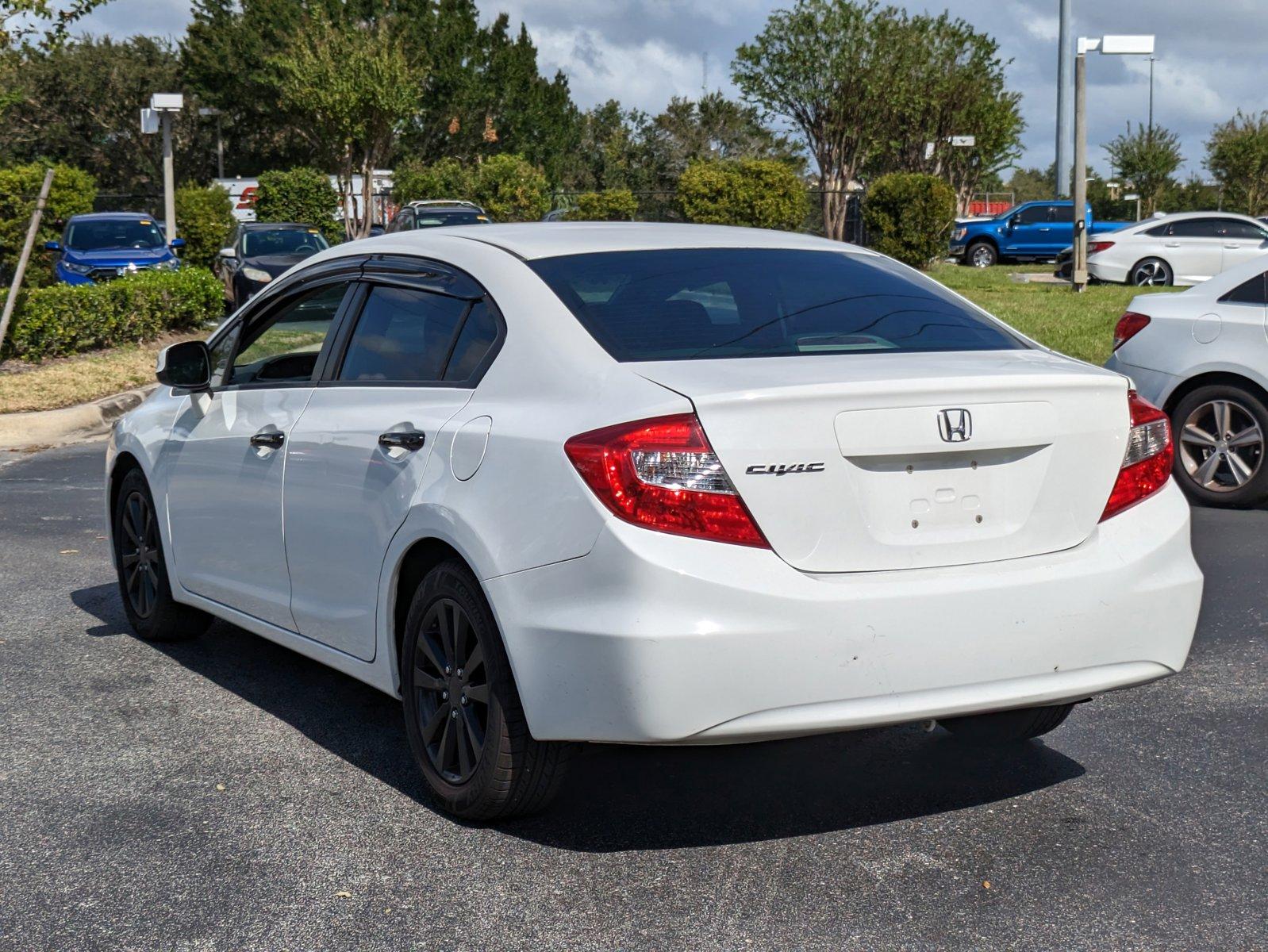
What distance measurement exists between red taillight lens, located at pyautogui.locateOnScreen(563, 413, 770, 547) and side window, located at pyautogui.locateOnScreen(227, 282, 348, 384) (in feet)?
5.99

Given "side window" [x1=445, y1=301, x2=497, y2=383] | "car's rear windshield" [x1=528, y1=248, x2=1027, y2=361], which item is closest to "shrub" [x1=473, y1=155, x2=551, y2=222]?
"car's rear windshield" [x1=528, y1=248, x2=1027, y2=361]

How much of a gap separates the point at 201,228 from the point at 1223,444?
936 inches

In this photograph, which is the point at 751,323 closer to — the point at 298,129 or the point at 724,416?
the point at 724,416

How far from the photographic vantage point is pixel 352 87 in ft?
153

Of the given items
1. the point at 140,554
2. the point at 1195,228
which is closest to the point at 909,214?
the point at 1195,228

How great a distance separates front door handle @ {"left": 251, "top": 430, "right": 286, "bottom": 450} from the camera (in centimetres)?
495

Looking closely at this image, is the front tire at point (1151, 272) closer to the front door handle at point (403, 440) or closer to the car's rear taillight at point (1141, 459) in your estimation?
the car's rear taillight at point (1141, 459)

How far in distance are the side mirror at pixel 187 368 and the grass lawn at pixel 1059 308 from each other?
8.99 metres

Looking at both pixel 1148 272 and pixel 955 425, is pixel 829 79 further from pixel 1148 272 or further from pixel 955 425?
pixel 955 425

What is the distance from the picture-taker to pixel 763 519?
3523 mm

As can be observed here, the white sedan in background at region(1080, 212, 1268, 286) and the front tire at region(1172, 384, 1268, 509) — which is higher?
the white sedan in background at region(1080, 212, 1268, 286)

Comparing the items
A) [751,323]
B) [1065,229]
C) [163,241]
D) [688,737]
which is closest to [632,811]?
[688,737]

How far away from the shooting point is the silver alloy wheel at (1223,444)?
881cm

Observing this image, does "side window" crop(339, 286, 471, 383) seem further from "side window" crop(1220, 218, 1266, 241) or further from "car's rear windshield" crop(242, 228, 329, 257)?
"side window" crop(1220, 218, 1266, 241)
